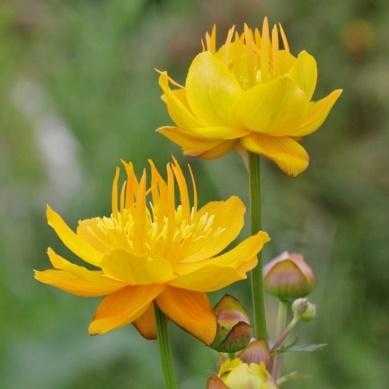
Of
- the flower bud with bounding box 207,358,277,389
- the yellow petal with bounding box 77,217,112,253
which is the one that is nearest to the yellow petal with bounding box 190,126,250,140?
the yellow petal with bounding box 77,217,112,253

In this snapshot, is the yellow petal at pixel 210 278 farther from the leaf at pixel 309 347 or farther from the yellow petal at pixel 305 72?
the yellow petal at pixel 305 72

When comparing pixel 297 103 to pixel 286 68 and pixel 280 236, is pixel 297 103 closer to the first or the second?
pixel 286 68

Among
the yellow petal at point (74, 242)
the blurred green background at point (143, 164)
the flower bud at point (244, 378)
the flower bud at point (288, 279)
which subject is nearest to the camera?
the flower bud at point (244, 378)

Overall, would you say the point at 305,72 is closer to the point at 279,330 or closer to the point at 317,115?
the point at 317,115

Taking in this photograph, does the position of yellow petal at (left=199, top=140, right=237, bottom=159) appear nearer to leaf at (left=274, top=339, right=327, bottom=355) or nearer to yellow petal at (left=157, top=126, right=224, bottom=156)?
yellow petal at (left=157, top=126, right=224, bottom=156)

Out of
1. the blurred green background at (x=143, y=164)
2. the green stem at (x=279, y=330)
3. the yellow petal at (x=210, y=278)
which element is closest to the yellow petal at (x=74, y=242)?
the yellow petal at (x=210, y=278)
